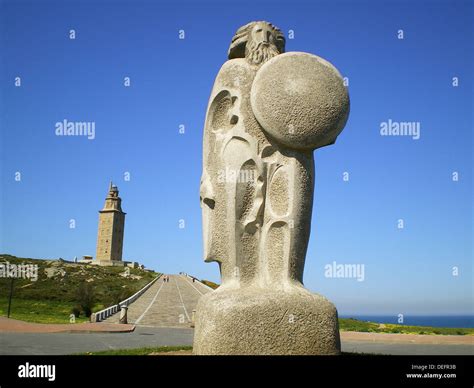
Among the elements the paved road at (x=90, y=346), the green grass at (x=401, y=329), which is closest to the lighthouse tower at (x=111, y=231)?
the green grass at (x=401, y=329)

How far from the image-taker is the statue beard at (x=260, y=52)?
6148 millimetres

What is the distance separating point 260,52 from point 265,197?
6.19ft

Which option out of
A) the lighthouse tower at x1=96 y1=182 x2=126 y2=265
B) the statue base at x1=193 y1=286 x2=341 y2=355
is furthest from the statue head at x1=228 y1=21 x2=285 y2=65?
the lighthouse tower at x1=96 y1=182 x2=126 y2=265

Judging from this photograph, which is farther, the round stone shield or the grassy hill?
the grassy hill

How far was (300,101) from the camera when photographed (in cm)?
552

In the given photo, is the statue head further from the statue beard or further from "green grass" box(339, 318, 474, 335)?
"green grass" box(339, 318, 474, 335)

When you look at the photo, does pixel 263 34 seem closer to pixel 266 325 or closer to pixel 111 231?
pixel 266 325

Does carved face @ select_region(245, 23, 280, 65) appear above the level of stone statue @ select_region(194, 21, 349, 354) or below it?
above

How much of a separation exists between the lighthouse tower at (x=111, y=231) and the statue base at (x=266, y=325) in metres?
87.6

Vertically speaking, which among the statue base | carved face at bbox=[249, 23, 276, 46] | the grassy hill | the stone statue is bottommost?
the grassy hill

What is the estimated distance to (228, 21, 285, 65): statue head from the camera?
6.17 m

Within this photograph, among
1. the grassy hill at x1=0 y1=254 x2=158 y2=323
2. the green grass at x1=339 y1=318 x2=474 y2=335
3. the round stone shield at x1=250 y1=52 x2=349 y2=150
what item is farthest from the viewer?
the grassy hill at x1=0 y1=254 x2=158 y2=323

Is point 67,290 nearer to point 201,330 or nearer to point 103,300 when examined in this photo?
point 103,300
